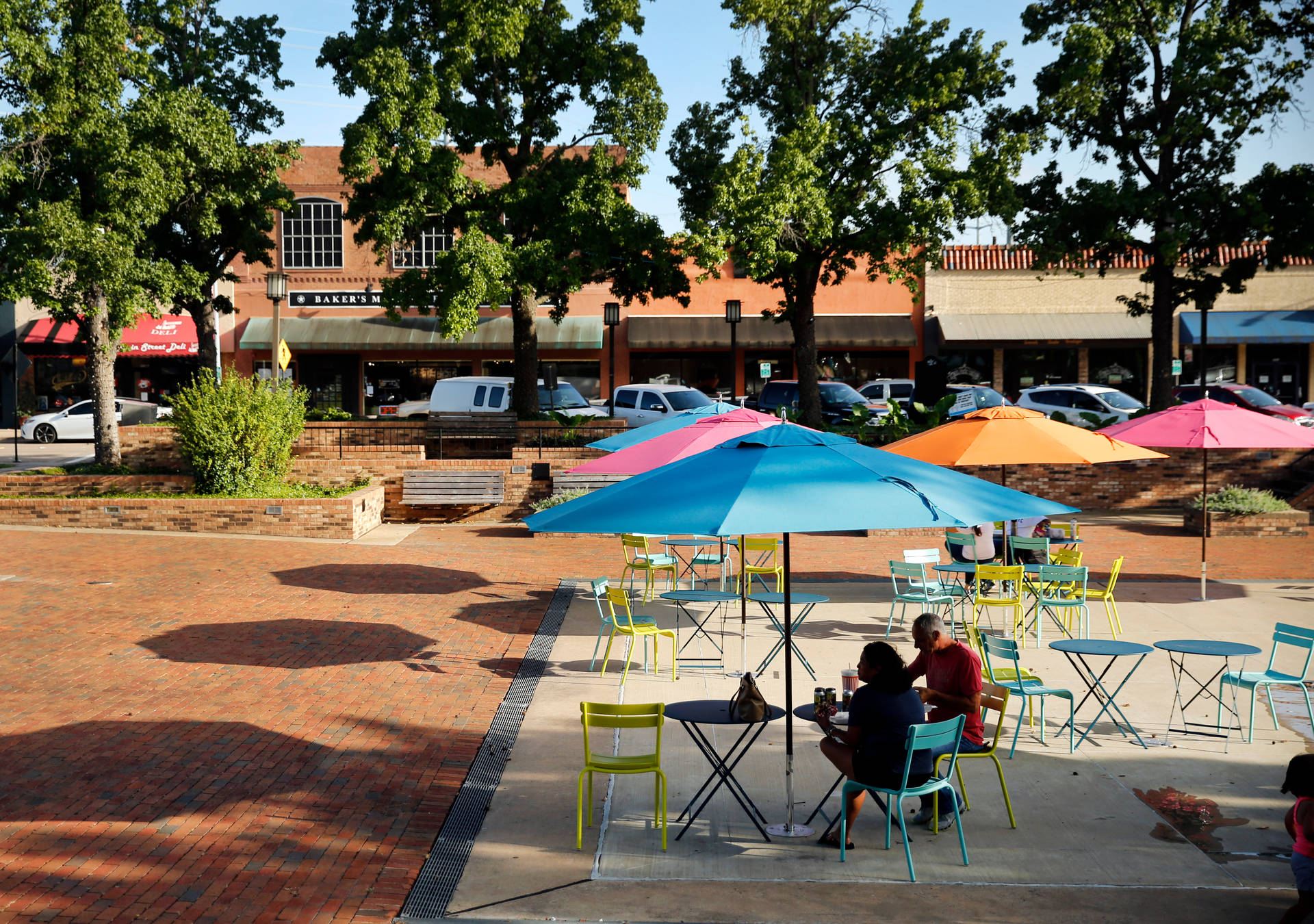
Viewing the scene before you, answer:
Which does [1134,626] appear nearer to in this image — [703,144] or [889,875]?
[889,875]

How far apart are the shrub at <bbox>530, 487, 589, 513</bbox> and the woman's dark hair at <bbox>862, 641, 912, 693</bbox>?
13158mm

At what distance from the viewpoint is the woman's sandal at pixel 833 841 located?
6.16m

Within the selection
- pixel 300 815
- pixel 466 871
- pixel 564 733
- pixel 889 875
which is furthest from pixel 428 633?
pixel 889 875

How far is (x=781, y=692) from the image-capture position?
9.17 meters

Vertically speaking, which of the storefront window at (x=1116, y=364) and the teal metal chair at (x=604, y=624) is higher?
the storefront window at (x=1116, y=364)

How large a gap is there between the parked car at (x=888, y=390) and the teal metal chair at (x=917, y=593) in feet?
67.2

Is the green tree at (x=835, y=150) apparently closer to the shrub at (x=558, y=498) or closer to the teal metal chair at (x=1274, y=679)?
the shrub at (x=558, y=498)

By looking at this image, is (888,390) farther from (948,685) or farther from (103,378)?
(948,685)

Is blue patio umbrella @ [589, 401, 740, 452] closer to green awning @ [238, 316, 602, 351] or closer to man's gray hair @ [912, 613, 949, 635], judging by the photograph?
man's gray hair @ [912, 613, 949, 635]

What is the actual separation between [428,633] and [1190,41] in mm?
20642

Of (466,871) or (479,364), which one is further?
(479,364)

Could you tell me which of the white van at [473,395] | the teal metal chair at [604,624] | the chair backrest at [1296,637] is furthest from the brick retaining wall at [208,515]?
the chair backrest at [1296,637]

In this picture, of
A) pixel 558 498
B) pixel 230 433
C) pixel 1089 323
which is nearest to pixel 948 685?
pixel 558 498

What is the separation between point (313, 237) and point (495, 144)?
18.0 meters
